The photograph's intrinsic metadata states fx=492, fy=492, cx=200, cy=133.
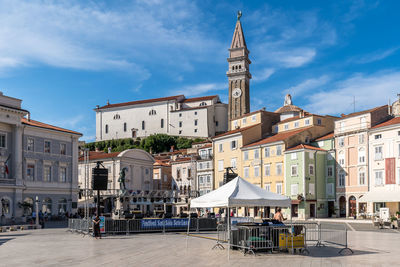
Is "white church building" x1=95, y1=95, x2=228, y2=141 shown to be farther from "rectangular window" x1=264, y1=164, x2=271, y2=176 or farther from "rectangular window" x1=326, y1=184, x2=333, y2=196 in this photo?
"rectangular window" x1=326, y1=184, x2=333, y2=196

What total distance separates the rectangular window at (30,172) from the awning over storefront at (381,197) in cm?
3554

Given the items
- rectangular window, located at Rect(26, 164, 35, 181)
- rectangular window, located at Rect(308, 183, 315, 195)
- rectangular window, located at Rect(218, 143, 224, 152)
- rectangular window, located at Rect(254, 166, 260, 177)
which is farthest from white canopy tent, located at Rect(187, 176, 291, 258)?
rectangular window, located at Rect(218, 143, 224, 152)

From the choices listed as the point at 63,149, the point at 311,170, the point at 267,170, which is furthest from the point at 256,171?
the point at 63,149

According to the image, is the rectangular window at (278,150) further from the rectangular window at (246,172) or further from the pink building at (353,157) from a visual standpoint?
the pink building at (353,157)

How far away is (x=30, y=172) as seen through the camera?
53562 mm

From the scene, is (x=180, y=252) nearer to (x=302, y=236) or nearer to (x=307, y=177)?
(x=302, y=236)

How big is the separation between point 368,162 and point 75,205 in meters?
34.2

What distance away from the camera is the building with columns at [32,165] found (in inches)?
1971

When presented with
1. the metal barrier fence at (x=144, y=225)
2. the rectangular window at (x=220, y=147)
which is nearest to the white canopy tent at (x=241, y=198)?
the metal barrier fence at (x=144, y=225)

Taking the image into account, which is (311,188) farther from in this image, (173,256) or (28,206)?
(173,256)

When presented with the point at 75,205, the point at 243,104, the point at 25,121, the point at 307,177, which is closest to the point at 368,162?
the point at 307,177

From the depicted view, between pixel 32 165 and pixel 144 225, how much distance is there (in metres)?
27.6

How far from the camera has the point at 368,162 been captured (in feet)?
186

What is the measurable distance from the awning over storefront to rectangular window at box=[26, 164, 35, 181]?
35540 millimetres
